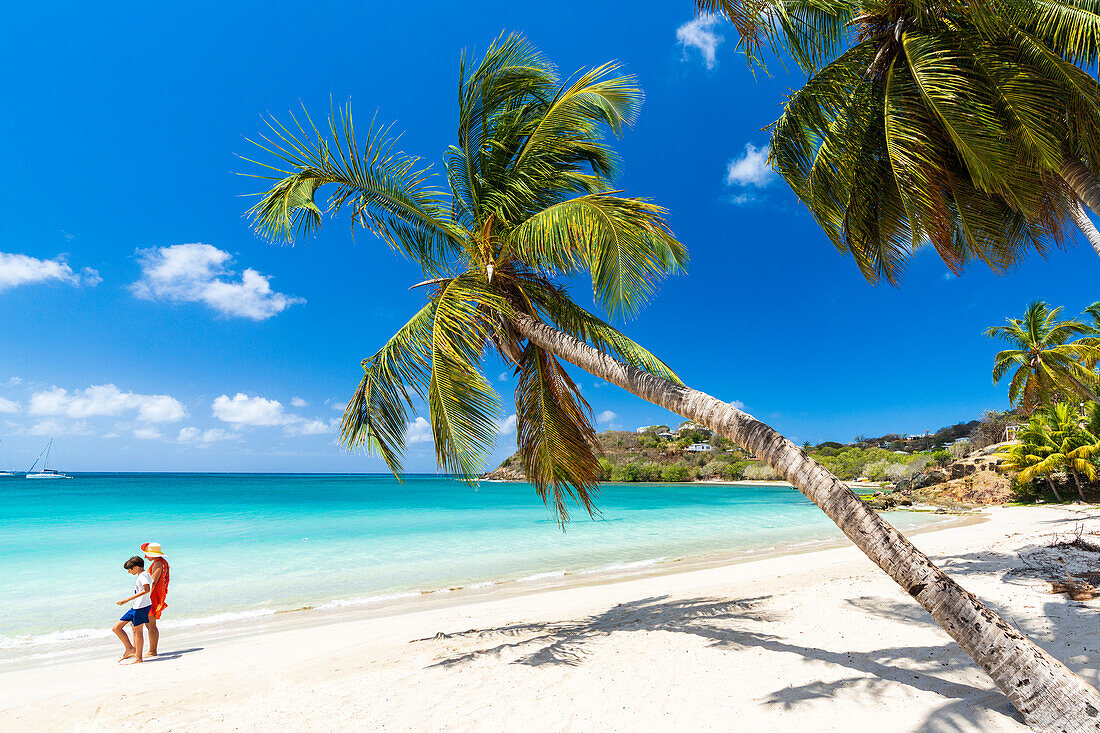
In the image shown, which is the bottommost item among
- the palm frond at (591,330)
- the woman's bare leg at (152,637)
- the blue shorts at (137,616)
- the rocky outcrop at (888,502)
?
the rocky outcrop at (888,502)

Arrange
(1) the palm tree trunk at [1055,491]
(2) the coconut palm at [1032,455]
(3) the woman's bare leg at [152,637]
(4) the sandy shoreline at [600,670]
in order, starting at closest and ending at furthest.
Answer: (4) the sandy shoreline at [600,670] < (3) the woman's bare leg at [152,637] < (2) the coconut palm at [1032,455] < (1) the palm tree trunk at [1055,491]

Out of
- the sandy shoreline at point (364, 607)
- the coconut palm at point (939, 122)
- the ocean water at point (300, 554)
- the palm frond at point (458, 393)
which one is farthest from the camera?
the ocean water at point (300, 554)

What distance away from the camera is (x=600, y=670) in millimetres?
4402

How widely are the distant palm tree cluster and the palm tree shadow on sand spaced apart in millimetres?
13179

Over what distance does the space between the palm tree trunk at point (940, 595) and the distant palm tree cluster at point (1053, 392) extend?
54.3ft

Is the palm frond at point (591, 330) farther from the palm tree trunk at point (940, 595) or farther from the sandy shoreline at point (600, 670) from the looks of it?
the sandy shoreline at point (600, 670)

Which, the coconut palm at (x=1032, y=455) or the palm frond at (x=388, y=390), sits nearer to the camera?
the palm frond at (x=388, y=390)

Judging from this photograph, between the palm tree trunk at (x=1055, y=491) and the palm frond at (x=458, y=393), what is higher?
the palm frond at (x=458, y=393)

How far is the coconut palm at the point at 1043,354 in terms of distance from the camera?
16250 mm

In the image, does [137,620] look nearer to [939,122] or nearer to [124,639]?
[124,639]

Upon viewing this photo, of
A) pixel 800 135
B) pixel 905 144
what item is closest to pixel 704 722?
pixel 905 144

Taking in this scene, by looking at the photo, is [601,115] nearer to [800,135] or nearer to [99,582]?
[800,135]

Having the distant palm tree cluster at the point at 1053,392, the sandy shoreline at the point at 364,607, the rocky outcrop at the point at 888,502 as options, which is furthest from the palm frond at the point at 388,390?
the rocky outcrop at the point at 888,502

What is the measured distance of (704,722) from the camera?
3.32 m
